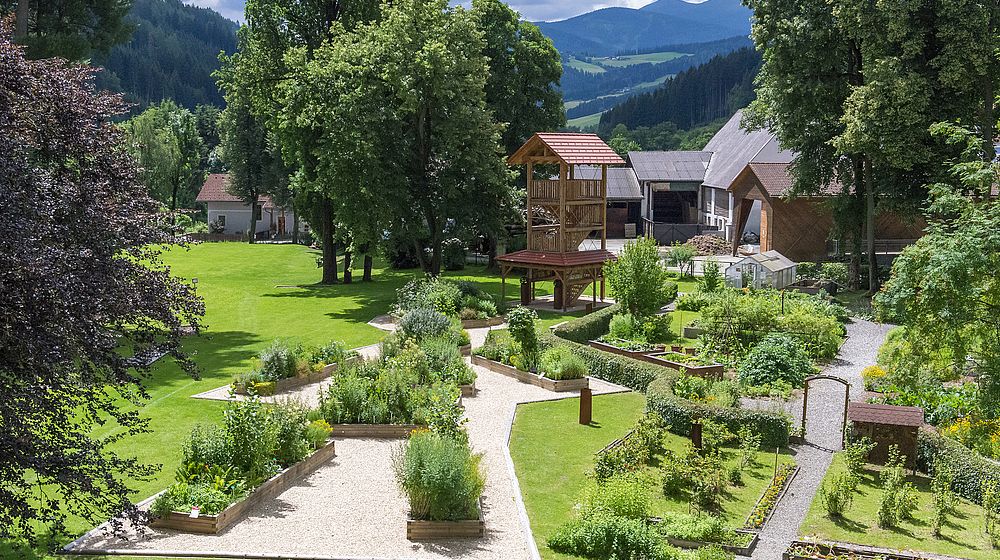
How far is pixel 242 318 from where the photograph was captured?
107 feet

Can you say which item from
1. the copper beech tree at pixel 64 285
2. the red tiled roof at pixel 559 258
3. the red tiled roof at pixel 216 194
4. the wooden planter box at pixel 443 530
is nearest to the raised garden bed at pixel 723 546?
the wooden planter box at pixel 443 530

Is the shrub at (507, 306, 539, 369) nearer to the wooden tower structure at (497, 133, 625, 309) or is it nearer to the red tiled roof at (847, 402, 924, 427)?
the red tiled roof at (847, 402, 924, 427)

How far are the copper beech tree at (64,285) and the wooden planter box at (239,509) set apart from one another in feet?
7.39

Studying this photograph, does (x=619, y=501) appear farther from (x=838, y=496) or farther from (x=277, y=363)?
(x=277, y=363)

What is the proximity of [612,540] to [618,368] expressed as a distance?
35.1 ft

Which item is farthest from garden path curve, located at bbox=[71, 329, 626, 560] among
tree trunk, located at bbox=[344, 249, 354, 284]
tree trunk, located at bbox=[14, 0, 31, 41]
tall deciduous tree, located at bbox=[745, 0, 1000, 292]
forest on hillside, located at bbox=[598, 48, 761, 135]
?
forest on hillside, located at bbox=[598, 48, 761, 135]

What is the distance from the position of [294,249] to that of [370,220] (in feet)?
89.3

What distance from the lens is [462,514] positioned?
1284 cm

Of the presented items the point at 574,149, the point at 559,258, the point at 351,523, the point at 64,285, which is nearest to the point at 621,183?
the point at 574,149

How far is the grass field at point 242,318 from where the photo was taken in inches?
670

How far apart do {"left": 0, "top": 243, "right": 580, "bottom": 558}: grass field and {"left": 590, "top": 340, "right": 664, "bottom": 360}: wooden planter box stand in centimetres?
428

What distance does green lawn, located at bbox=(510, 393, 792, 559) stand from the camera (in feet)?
45.8

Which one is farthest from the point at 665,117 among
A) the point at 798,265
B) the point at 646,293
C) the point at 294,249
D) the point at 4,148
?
the point at 4,148

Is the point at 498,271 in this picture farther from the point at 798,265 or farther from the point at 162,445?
the point at 162,445
